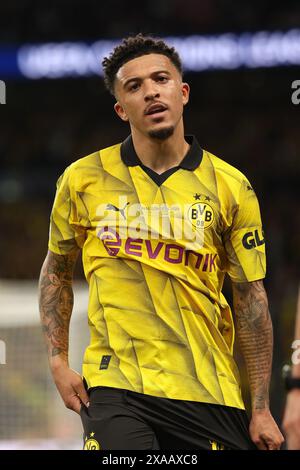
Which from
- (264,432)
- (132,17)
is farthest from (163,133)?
(132,17)

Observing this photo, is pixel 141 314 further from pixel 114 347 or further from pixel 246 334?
pixel 246 334

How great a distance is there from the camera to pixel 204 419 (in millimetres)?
3590

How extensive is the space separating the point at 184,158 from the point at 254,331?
718 millimetres

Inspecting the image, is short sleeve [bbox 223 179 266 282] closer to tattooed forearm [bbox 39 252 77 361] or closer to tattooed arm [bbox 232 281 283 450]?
tattooed arm [bbox 232 281 283 450]

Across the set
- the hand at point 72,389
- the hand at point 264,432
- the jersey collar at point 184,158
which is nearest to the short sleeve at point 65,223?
the jersey collar at point 184,158

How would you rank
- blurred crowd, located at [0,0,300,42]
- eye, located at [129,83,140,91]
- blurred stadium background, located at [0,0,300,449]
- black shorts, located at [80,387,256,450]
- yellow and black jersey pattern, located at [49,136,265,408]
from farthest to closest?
blurred crowd, located at [0,0,300,42]
blurred stadium background, located at [0,0,300,449]
eye, located at [129,83,140,91]
yellow and black jersey pattern, located at [49,136,265,408]
black shorts, located at [80,387,256,450]

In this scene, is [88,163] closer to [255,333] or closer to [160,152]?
[160,152]

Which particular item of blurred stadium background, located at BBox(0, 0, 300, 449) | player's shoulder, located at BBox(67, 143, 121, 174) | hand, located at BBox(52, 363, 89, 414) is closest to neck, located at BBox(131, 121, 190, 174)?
player's shoulder, located at BBox(67, 143, 121, 174)

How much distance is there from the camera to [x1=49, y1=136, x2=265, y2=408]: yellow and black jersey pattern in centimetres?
358

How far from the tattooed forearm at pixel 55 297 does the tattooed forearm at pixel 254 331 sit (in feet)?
2.20

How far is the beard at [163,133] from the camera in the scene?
3.73 meters

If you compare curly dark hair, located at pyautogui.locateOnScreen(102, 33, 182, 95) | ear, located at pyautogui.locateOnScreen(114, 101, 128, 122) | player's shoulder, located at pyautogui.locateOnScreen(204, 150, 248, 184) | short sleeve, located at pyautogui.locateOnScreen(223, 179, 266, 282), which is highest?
curly dark hair, located at pyautogui.locateOnScreen(102, 33, 182, 95)

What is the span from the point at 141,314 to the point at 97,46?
40.5ft

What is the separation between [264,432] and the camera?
143 inches
